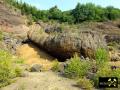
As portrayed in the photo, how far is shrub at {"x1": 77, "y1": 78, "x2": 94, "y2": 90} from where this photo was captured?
1082 centimetres

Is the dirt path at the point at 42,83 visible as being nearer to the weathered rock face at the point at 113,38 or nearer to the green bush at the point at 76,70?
the green bush at the point at 76,70

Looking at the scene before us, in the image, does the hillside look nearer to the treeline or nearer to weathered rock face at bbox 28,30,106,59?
weathered rock face at bbox 28,30,106,59

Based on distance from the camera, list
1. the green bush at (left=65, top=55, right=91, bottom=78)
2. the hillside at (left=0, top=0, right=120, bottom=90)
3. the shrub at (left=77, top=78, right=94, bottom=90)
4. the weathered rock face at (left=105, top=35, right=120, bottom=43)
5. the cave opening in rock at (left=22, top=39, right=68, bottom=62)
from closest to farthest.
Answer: the shrub at (left=77, top=78, right=94, bottom=90)
the hillside at (left=0, top=0, right=120, bottom=90)
the green bush at (left=65, top=55, right=91, bottom=78)
the cave opening in rock at (left=22, top=39, right=68, bottom=62)
the weathered rock face at (left=105, top=35, right=120, bottom=43)

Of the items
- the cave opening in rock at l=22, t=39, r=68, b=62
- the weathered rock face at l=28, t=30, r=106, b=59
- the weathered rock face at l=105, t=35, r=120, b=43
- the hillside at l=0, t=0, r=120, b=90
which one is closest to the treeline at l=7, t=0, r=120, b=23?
the hillside at l=0, t=0, r=120, b=90

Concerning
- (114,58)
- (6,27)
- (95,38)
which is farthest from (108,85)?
(6,27)

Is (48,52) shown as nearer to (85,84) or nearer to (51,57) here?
(51,57)

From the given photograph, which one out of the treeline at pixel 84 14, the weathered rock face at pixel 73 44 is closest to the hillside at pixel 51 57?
the weathered rock face at pixel 73 44

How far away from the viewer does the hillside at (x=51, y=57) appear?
11.4m

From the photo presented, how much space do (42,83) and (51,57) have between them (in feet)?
36.5

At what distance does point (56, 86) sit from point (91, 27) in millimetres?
32173

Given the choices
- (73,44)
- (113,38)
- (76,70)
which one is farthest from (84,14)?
(76,70)

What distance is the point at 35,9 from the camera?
5091 centimetres

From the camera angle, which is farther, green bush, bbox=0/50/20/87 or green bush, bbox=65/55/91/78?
green bush, bbox=65/55/91/78

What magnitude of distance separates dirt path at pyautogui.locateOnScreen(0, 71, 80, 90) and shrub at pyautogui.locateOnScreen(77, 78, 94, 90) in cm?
20
